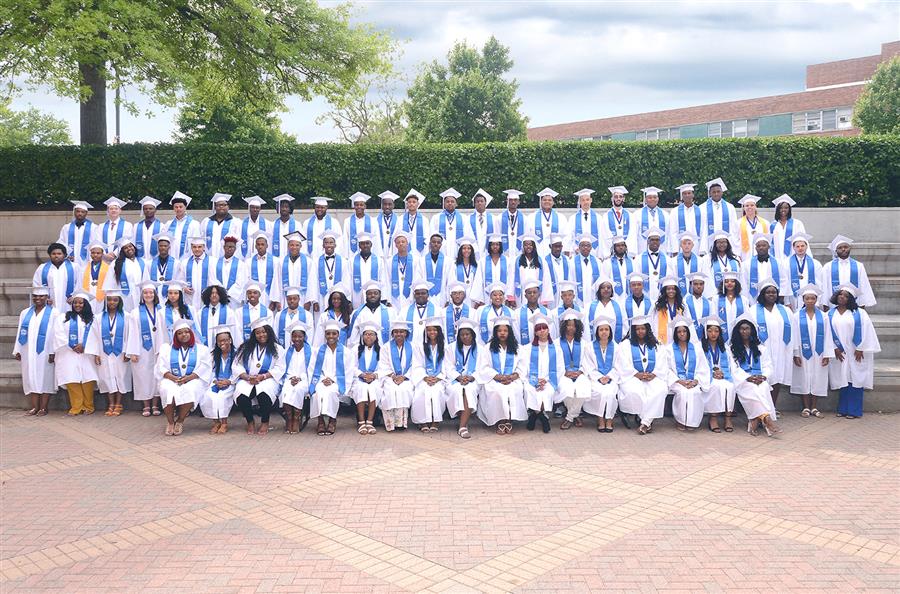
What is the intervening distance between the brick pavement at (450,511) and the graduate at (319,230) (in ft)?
10.8

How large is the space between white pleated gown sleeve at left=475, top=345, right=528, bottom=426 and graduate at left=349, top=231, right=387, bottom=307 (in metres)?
2.45

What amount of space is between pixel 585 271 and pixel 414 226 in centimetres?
268

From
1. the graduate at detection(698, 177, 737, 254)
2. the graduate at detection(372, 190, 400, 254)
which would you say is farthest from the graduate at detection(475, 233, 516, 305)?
the graduate at detection(698, 177, 737, 254)

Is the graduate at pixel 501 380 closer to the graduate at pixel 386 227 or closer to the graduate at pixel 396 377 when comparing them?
the graduate at pixel 396 377

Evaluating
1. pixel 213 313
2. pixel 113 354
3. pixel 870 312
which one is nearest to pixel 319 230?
pixel 213 313

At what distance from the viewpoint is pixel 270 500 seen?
6.20 meters

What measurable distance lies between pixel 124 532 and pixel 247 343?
370 centimetres

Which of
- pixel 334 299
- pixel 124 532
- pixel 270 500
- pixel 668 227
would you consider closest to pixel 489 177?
pixel 668 227

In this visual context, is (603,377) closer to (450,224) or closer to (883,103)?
(450,224)

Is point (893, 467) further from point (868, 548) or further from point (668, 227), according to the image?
point (668, 227)

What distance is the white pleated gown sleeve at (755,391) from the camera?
8.34 metres

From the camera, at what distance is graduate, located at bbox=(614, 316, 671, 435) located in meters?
8.61

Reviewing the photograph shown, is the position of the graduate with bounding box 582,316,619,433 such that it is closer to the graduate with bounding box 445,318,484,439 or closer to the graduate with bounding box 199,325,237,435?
the graduate with bounding box 445,318,484,439

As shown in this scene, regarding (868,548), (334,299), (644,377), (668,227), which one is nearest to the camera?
(868,548)
